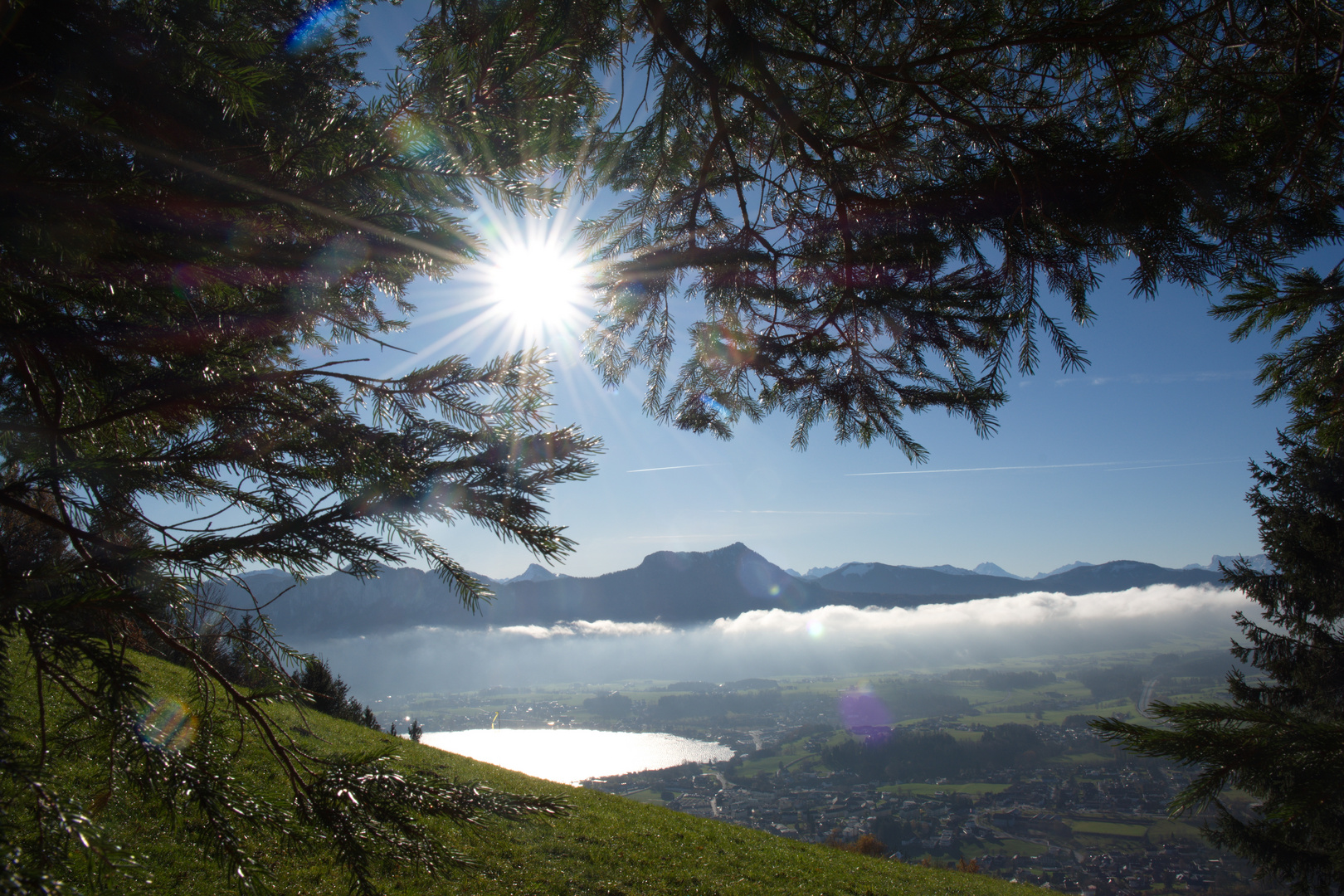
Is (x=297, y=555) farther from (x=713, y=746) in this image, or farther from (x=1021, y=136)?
(x=713, y=746)

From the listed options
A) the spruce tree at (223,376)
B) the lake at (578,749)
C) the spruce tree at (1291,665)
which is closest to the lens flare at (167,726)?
the spruce tree at (223,376)

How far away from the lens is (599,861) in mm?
8172

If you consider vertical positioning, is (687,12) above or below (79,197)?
above

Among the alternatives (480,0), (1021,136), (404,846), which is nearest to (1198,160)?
(1021,136)

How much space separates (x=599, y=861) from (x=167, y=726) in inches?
344

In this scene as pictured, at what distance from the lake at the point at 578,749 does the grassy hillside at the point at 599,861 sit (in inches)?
2350

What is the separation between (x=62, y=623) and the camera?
1.13 m

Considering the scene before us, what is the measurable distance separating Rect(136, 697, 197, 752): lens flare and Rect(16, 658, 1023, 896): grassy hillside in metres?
3.16

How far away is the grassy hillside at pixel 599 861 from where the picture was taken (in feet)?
18.0

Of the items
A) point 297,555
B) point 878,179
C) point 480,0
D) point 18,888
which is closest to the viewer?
point 18,888

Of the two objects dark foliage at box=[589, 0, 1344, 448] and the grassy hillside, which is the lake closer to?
the grassy hillside

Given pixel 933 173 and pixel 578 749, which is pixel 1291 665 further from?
pixel 578 749

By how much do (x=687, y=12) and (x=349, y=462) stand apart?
3094mm

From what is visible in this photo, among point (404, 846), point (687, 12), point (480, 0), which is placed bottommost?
point (404, 846)
